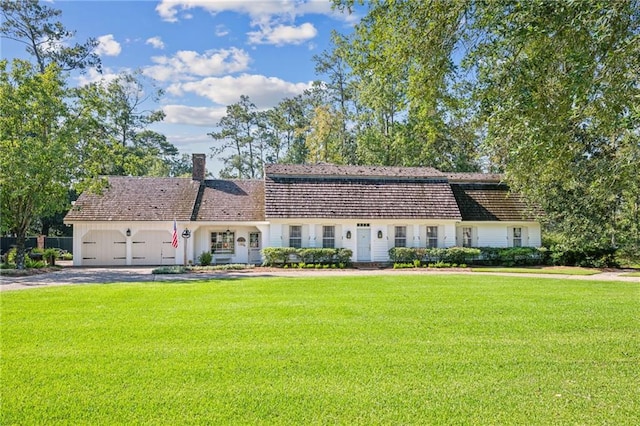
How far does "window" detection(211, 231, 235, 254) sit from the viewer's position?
25.4 meters

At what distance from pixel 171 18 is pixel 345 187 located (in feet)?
53.5

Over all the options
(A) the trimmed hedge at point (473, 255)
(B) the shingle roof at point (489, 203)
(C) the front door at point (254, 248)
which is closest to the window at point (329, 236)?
(A) the trimmed hedge at point (473, 255)

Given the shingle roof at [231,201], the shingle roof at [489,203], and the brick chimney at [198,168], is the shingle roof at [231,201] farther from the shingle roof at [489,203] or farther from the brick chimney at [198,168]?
the shingle roof at [489,203]

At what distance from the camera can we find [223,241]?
83.6 ft

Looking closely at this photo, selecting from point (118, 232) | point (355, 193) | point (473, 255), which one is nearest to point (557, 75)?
point (473, 255)

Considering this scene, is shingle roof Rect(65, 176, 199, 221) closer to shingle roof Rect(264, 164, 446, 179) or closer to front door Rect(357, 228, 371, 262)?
shingle roof Rect(264, 164, 446, 179)

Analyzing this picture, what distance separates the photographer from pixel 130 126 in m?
42.8

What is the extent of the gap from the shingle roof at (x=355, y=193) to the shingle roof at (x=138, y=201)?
193 inches

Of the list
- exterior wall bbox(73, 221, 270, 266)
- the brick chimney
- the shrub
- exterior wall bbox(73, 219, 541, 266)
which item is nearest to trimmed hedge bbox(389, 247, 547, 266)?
exterior wall bbox(73, 219, 541, 266)

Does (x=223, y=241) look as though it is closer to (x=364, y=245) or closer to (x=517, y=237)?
(x=364, y=245)

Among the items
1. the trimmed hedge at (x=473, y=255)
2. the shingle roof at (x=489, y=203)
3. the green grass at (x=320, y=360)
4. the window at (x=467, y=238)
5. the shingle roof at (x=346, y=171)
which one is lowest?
the green grass at (x=320, y=360)

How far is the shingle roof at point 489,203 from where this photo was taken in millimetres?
26031

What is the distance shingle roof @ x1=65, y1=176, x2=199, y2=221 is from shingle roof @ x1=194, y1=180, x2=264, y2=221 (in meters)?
0.68

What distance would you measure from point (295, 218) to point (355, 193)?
392 cm
